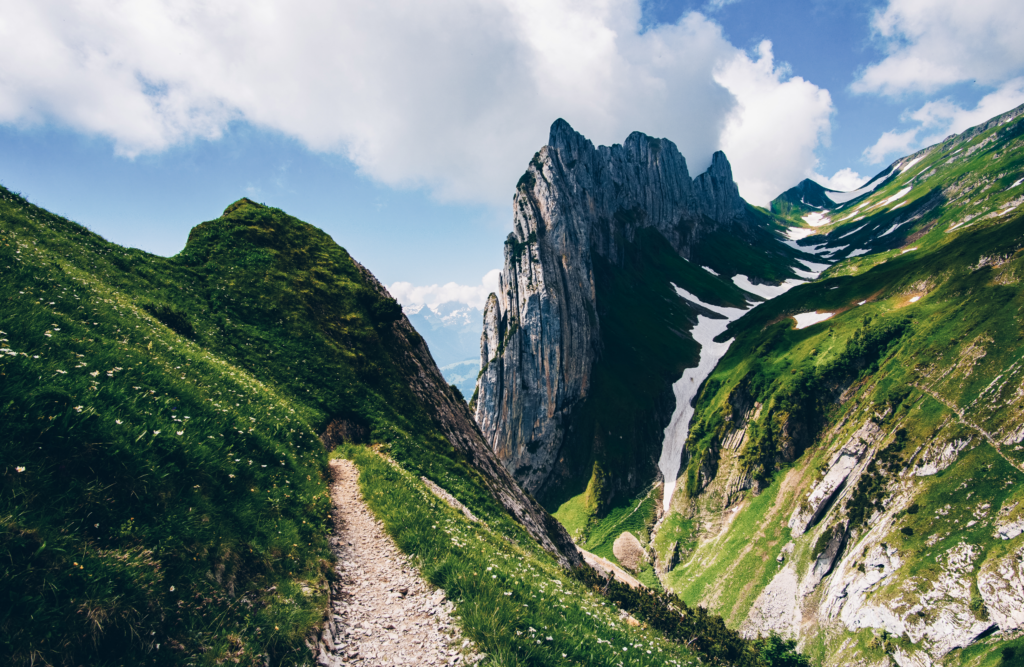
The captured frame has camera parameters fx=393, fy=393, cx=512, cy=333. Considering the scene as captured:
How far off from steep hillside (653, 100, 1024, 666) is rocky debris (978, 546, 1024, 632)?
4.5 inches

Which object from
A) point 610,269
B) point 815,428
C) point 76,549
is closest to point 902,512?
point 815,428

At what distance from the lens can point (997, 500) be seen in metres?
45.7

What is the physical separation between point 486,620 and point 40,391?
831cm

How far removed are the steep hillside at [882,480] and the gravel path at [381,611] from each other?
61.1 m

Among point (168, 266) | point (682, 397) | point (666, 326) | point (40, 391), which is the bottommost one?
point (40, 391)

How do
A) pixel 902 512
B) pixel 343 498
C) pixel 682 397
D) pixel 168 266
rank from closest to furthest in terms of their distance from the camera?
pixel 343 498
pixel 168 266
pixel 902 512
pixel 682 397

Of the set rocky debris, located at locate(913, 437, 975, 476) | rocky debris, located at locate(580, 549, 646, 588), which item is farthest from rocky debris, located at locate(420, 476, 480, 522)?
rocky debris, located at locate(913, 437, 975, 476)

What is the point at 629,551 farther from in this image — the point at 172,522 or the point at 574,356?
the point at 172,522

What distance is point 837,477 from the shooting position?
65.2m

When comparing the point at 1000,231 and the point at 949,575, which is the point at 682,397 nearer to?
the point at 1000,231

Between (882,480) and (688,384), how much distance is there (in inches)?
3011

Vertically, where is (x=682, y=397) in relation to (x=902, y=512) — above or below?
above

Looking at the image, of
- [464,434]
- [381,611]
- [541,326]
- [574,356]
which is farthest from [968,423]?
[541,326]

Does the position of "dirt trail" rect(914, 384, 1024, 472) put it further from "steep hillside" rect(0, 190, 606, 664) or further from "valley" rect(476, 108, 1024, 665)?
"steep hillside" rect(0, 190, 606, 664)
